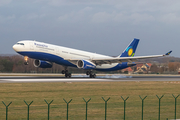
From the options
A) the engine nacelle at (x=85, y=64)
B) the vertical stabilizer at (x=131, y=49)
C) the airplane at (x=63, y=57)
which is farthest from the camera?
the vertical stabilizer at (x=131, y=49)

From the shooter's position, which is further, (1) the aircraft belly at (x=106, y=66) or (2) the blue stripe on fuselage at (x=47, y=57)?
(1) the aircraft belly at (x=106, y=66)

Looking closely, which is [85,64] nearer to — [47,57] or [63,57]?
[63,57]

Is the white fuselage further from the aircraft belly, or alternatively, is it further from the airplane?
the aircraft belly

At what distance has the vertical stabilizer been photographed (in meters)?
64.2

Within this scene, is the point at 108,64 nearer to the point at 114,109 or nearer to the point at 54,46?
the point at 54,46

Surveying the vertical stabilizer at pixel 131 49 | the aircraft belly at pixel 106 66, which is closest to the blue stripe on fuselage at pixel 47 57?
the aircraft belly at pixel 106 66

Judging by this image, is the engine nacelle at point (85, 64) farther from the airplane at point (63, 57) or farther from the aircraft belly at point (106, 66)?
the aircraft belly at point (106, 66)

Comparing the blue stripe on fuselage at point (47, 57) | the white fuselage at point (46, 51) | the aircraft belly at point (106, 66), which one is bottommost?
the aircraft belly at point (106, 66)

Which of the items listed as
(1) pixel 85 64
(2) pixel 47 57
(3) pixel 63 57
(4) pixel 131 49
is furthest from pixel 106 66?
(2) pixel 47 57

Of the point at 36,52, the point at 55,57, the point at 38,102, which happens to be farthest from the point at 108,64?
the point at 38,102

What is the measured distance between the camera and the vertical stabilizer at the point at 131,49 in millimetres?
64188

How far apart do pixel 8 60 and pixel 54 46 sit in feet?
160

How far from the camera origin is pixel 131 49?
214ft

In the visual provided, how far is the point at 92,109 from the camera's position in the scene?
706 inches
